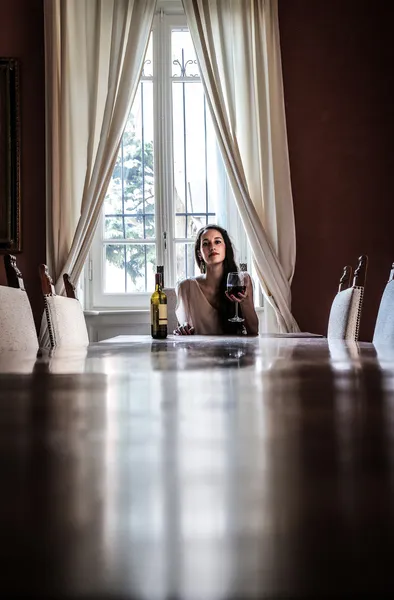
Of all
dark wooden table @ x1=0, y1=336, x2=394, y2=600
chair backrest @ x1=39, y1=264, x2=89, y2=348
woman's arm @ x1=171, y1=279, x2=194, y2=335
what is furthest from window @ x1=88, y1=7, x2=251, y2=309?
dark wooden table @ x1=0, y1=336, x2=394, y2=600

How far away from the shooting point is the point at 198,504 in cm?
14

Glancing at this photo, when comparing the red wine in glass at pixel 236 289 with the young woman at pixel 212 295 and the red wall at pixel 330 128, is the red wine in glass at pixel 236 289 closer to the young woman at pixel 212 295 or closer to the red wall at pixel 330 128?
the young woman at pixel 212 295

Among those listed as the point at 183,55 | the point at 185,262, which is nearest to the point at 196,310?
the point at 185,262

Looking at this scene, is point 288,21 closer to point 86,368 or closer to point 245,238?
point 245,238

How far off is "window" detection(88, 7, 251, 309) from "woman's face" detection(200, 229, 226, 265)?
0.55 metres

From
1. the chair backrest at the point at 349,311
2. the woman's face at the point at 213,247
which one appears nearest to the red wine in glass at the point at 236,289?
the chair backrest at the point at 349,311

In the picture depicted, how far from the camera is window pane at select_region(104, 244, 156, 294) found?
13.4ft

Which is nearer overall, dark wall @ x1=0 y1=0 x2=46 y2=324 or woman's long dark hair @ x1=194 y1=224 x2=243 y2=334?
woman's long dark hair @ x1=194 y1=224 x2=243 y2=334

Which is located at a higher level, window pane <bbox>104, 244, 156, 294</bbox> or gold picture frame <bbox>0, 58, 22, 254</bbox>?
gold picture frame <bbox>0, 58, 22, 254</bbox>

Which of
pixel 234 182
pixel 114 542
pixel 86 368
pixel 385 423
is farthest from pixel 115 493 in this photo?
pixel 234 182

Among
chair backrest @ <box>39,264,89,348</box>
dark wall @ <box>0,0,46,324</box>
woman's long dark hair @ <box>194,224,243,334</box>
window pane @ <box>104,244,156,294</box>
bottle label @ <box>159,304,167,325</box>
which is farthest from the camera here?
window pane @ <box>104,244,156,294</box>

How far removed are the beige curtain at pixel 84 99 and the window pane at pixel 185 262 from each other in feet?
2.06

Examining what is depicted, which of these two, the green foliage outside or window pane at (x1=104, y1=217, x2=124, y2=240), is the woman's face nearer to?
the green foliage outside

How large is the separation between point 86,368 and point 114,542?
527 millimetres
